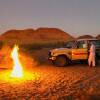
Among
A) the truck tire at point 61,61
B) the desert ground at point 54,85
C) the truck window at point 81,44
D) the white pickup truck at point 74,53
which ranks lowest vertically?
the desert ground at point 54,85

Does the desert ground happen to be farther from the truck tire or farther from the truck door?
the truck tire

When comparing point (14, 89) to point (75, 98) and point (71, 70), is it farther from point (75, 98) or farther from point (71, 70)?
point (71, 70)

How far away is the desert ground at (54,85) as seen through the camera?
1339 cm

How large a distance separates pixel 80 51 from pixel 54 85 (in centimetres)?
758

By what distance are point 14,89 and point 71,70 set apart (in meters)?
6.67

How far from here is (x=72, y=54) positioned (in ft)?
76.1

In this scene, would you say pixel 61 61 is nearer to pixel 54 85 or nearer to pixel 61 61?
pixel 61 61

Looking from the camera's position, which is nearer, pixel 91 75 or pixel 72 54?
pixel 91 75

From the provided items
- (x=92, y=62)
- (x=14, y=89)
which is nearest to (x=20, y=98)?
(x=14, y=89)

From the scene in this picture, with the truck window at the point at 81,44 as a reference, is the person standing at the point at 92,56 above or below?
below

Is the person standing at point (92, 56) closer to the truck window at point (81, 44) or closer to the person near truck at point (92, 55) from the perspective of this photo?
the person near truck at point (92, 55)

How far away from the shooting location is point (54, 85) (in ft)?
51.8

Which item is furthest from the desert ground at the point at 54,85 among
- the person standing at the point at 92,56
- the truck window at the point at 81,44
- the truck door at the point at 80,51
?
the truck window at the point at 81,44

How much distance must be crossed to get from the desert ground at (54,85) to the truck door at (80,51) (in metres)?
1.92
